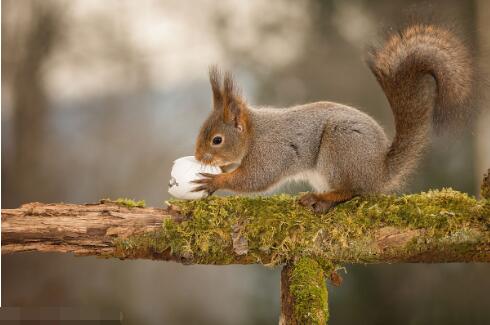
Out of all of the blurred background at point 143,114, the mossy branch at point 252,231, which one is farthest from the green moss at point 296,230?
the blurred background at point 143,114

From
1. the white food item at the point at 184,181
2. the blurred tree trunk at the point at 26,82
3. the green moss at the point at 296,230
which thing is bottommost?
the green moss at the point at 296,230

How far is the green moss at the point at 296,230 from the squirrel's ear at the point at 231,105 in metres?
0.40

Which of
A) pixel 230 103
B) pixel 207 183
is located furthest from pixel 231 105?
pixel 207 183

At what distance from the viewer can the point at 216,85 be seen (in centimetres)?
244

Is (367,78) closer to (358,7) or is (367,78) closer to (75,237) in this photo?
(358,7)

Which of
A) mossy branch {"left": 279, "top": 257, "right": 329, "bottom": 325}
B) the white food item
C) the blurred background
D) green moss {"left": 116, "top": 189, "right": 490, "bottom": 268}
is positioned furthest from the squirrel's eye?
the blurred background

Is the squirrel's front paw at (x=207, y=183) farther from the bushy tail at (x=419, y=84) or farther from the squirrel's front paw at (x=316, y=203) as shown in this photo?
the bushy tail at (x=419, y=84)

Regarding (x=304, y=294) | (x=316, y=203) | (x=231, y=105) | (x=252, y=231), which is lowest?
(x=304, y=294)

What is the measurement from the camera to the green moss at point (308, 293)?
6.54ft

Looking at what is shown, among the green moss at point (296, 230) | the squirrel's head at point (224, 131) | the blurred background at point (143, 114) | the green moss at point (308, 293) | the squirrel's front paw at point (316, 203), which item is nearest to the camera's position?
the green moss at point (308, 293)

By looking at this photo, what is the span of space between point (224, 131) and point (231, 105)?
0.12 metres

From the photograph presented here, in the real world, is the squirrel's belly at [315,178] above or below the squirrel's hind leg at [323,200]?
above

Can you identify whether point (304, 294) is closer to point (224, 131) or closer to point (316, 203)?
point (316, 203)

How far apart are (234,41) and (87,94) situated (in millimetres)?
1171
